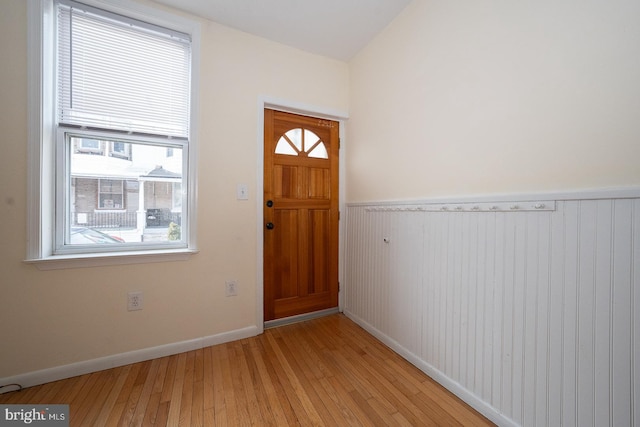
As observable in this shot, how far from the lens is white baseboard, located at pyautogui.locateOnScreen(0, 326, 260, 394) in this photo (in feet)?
4.73

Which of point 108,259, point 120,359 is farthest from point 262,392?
point 108,259

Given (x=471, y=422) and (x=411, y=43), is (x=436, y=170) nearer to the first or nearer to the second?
(x=411, y=43)

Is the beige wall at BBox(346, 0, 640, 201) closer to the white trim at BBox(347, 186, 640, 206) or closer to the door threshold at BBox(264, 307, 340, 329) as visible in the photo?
the white trim at BBox(347, 186, 640, 206)

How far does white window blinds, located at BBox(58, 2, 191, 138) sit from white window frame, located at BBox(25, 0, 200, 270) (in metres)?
0.05

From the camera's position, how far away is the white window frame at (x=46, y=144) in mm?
1439

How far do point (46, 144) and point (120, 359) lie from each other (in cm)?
149

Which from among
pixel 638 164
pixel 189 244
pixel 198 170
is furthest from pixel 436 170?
pixel 189 244

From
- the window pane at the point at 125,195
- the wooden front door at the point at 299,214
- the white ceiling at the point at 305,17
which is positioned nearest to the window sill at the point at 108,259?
the window pane at the point at 125,195

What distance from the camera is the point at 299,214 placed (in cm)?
230

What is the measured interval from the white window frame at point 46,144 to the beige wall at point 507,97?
1846mm

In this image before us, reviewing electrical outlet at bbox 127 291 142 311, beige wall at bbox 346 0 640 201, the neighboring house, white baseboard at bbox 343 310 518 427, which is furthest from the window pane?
white baseboard at bbox 343 310 518 427

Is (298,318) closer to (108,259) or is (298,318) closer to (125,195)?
(108,259)

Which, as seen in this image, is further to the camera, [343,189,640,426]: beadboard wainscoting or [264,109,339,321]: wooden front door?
[264,109,339,321]: wooden front door

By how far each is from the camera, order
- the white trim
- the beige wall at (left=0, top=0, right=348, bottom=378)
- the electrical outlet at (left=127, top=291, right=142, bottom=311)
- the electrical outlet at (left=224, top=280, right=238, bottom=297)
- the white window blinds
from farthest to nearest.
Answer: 1. the electrical outlet at (left=224, top=280, right=238, bottom=297)
2. the electrical outlet at (left=127, top=291, right=142, bottom=311)
3. the white window blinds
4. the beige wall at (left=0, top=0, right=348, bottom=378)
5. the white trim
